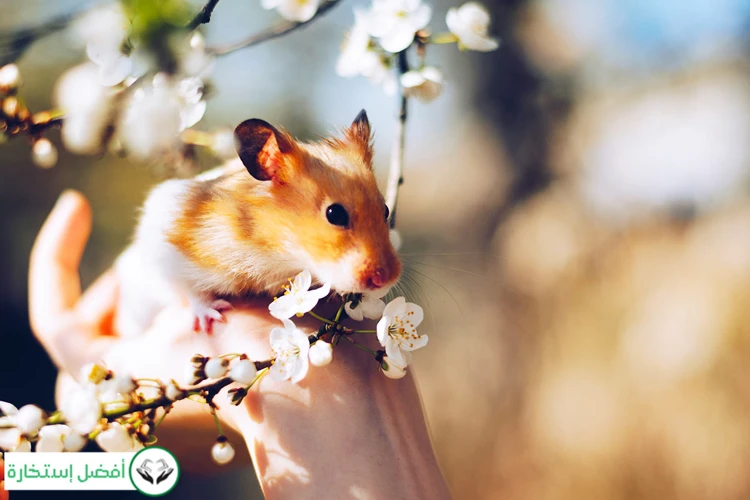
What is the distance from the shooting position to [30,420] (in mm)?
811

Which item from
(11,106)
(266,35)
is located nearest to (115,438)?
(11,106)

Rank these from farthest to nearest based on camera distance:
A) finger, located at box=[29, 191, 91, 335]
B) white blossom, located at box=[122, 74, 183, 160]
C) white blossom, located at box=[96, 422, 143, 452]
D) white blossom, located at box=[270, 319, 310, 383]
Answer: finger, located at box=[29, 191, 91, 335], white blossom, located at box=[270, 319, 310, 383], white blossom, located at box=[96, 422, 143, 452], white blossom, located at box=[122, 74, 183, 160]

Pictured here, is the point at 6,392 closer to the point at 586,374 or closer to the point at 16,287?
the point at 16,287

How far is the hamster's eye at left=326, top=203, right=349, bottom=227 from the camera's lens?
111 centimetres

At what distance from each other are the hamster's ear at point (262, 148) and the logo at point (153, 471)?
534 mm

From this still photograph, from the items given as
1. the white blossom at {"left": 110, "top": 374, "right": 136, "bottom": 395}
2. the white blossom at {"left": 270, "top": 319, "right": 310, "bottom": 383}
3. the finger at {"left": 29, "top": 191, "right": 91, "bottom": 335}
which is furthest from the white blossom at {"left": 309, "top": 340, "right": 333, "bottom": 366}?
the finger at {"left": 29, "top": 191, "right": 91, "bottom": 335}

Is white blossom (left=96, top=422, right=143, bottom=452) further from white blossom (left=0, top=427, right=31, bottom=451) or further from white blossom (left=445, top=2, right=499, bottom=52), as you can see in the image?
white blossom (left=445, top=2, right=499, bottom=52)

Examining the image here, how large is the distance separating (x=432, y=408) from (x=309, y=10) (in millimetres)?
2660

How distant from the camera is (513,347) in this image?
327 centimetres

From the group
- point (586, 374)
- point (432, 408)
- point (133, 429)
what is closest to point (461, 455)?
point (432, 408)

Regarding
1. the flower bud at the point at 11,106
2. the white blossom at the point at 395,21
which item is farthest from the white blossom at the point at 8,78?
the white blossom at the point at 395,21

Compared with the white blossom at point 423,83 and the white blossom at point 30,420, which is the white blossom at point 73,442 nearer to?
the white blossom at point 30,420

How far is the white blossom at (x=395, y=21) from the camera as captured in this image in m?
1.12

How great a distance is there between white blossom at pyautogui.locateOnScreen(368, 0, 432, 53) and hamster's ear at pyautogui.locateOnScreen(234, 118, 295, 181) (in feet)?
0.85
